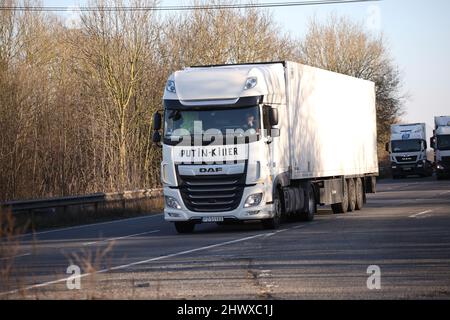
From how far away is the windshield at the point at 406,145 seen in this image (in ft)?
218

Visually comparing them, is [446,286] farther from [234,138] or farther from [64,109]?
[64,109]

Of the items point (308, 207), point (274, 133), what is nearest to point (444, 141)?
point (308, 207)

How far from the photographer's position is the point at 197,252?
55.7ft

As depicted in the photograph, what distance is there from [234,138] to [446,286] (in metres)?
10.3

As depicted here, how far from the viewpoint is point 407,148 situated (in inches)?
2625

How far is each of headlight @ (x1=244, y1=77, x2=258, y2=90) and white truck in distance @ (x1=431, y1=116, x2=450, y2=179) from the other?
1577 inches

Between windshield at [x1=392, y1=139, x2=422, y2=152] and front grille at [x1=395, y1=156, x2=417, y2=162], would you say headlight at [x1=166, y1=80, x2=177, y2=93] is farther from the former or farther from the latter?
front grille at [x1=395, y1=156, x2=417, y2=162]

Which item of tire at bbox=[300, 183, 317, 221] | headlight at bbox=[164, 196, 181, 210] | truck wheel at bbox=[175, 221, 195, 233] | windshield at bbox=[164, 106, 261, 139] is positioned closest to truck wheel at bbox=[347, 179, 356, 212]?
tire at bbox=[300, 183, 317, 221]

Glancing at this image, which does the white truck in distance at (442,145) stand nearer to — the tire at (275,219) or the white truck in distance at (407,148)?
the white truck in distance at (407,148)

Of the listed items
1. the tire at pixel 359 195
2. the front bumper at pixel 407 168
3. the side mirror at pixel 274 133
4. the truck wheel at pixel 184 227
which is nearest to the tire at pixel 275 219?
the side mirror at pixel 274 133

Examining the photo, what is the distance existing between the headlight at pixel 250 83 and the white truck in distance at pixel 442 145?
4005 cm

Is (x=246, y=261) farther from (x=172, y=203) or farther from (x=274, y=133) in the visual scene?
(x=274, y=133)

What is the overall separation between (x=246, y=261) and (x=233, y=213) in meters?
6.30
